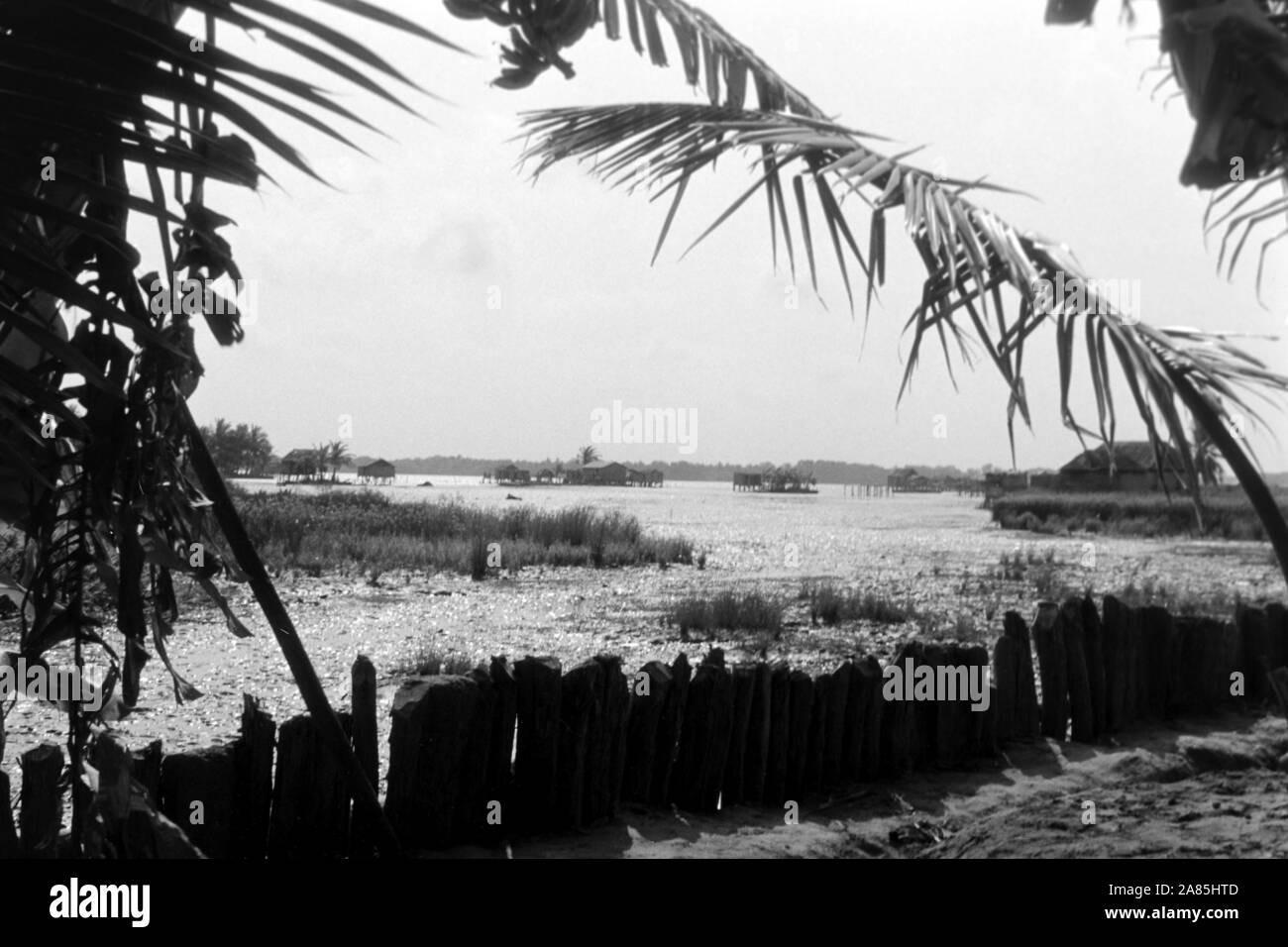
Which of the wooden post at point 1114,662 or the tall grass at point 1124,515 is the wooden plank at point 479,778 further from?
the tall grass at point 1124,515

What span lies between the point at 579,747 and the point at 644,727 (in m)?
0.33

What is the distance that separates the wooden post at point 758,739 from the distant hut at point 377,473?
70.8ft

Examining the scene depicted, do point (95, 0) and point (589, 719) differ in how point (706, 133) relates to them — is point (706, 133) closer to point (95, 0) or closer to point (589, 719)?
point (95, 0)

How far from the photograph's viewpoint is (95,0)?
33.3 inches

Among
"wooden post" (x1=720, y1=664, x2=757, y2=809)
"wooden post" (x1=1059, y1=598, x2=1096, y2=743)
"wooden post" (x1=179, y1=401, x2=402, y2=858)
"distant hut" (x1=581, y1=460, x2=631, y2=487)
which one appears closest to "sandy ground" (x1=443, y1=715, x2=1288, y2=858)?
"wooden post" (x1=720, y1=664, x2=757, y2=809)

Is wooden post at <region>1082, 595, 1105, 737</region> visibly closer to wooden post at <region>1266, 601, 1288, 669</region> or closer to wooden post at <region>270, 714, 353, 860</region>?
wooden post at <region>1266, 601, 1288, 669</region>

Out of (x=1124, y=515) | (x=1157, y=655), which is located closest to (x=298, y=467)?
(x=1157, y=655)

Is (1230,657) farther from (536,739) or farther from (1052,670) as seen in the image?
(536,739)

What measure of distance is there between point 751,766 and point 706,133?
2.72 metres

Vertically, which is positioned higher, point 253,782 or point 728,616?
point 253,782

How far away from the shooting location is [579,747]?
12.2ft
